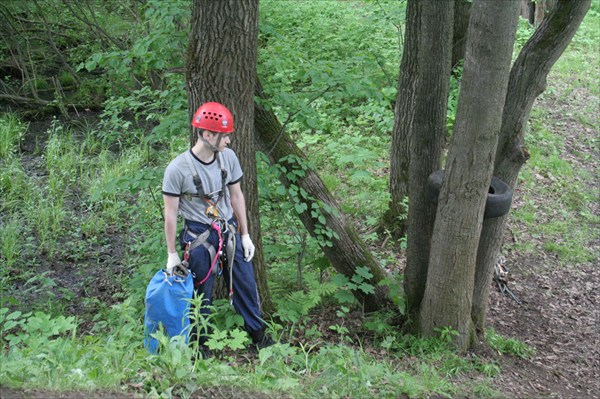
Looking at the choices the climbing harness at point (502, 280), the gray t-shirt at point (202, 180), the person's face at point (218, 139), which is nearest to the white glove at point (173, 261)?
the gray t-shirt at point (202, 180)

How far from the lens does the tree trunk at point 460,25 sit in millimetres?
8828

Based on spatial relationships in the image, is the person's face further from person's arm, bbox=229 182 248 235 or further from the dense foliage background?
the dense foliage background

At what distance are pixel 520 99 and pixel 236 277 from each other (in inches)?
113

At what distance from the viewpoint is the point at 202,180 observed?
190 inches

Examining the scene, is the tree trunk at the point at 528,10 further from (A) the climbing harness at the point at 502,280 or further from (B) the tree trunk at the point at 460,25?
(A) the climbing harness at the point at 502,280

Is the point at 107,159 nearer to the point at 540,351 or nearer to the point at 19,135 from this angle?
the point at 19,135

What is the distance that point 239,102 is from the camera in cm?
508

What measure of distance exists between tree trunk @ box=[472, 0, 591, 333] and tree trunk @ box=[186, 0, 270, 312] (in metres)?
2.28

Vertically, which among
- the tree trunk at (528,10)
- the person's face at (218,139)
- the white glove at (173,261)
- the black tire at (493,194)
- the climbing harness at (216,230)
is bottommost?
the white glove at (173,261)

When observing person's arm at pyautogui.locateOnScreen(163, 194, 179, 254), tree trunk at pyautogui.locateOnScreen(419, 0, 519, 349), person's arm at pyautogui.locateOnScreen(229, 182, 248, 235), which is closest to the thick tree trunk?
tree trunk at pyautogui.locateOnScreen(419, 0, 519, 349)

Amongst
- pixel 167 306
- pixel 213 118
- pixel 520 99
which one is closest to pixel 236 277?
pixel 167 306

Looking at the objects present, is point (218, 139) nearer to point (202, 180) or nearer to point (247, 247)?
point (202, 180)

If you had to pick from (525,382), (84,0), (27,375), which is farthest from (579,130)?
(27,375)

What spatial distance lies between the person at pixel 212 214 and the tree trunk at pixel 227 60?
0.19m
